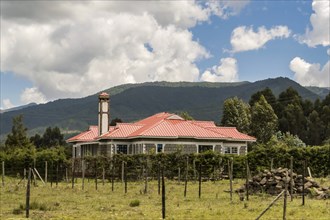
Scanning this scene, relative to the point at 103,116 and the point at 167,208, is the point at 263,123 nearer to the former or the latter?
the point at 103,116

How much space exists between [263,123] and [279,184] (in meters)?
50.9

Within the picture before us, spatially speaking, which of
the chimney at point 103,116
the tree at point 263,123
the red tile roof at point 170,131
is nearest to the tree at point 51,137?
the tree at point 263,123

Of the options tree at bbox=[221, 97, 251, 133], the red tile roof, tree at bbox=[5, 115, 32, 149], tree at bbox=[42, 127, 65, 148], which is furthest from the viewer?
tree at bbox=[42, 127, 65, 148]

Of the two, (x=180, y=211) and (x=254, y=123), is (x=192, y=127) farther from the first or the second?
(x=180, y=211)

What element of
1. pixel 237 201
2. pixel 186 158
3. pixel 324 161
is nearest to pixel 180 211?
pixel 237 201

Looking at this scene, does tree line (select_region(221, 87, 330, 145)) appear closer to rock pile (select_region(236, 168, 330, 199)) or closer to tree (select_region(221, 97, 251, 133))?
tree (select_region(221, 97, 251, 133))

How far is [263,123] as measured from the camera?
81125 mm

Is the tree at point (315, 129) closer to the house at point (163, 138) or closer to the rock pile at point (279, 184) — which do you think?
the house at point (163, 138)

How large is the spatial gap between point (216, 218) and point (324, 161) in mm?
26813

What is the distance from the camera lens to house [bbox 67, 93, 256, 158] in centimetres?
5272

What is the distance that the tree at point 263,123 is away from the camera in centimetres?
8050

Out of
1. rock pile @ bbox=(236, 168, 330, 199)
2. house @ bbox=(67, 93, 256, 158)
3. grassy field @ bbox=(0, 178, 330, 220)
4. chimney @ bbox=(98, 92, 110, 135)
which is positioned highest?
chimney @ bbox=(98, 92, 110, 135)

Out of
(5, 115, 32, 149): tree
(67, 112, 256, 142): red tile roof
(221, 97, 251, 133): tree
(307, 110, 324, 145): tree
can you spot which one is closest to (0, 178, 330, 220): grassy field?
(67, 112, 256, 142): red tile roof

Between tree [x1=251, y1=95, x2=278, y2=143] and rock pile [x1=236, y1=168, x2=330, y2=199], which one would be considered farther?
tree [x1=251, y1=95, x2=278, y2=143]
